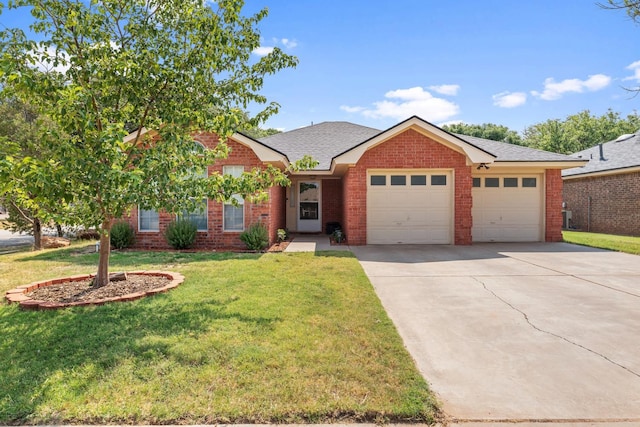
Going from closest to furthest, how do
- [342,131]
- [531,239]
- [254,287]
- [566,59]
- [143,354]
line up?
[143,354], [254,287], [531,239], [566,59], [342,131]

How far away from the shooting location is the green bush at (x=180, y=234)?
11.2m

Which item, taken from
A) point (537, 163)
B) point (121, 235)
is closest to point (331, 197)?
point (537, 163)

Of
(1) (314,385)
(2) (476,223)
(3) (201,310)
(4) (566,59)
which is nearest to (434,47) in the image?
(2) (476,223)

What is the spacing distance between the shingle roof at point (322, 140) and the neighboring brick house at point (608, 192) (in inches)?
453

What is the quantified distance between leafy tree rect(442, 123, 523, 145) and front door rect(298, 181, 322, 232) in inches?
1127

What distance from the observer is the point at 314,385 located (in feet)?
9.71

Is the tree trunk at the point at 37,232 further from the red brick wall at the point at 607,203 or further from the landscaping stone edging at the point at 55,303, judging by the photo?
the red brick wall at the point at 607,203

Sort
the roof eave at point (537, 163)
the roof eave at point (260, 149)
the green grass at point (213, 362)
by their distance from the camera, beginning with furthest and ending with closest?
the roof eave at point (537, 163) < the roof eave at point (260, 149) < the green grass at point (213, 362)

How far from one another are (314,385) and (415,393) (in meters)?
→ 0.84

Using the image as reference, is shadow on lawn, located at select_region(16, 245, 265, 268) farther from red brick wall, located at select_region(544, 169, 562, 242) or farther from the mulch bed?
red brick wall, located at select_region(544, 169, 562, 242)

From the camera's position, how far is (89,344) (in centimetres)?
374

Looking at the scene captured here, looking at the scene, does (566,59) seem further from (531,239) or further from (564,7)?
(531,239)

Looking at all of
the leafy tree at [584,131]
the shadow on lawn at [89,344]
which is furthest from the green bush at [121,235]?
the leafy tree at [584,131]

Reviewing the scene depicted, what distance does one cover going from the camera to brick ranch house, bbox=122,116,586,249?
11.8 meters
